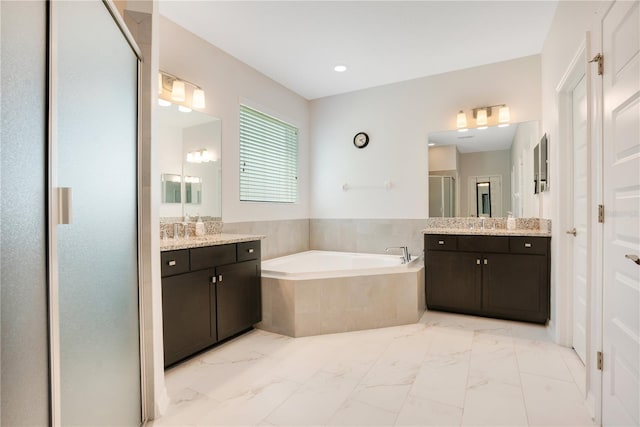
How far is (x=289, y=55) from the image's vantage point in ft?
10.7

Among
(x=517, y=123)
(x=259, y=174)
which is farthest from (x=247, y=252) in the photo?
(x=517, y=123)

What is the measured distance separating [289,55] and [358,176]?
168cm

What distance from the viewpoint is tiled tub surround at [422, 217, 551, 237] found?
2.98 m

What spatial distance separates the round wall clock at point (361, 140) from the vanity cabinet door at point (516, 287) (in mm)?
1961

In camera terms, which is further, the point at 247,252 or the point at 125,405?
the point at 247,252

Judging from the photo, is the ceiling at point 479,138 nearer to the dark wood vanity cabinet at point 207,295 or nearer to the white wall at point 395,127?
the white wall at point 395,127

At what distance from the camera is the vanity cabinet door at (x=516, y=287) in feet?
9.52

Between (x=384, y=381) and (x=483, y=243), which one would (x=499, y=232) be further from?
(x=384, y=381)

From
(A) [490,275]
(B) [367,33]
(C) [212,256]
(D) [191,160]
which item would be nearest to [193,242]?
(C) [212,256]

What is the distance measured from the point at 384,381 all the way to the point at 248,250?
1.49 m

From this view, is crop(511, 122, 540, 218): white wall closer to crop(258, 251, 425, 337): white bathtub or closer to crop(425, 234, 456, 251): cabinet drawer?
crop(425, 234, 456, 251): cabinet drawer

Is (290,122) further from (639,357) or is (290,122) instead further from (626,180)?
(639,357)

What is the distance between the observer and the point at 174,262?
215 cm

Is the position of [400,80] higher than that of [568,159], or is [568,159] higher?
[400,80]
